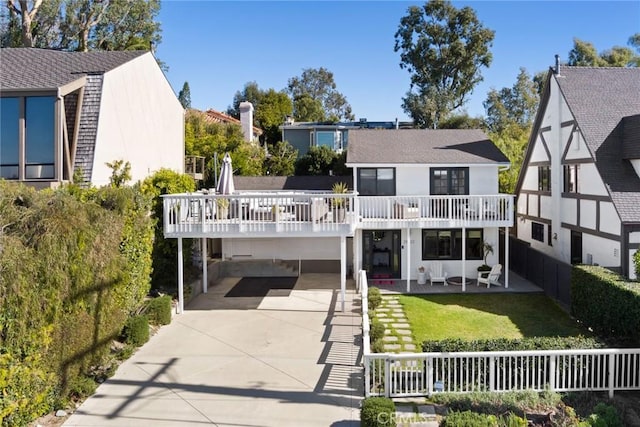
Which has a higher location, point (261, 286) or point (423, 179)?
point (423, 179)

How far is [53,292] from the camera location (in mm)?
8422

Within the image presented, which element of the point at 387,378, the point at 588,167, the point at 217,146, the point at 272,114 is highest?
the point at 272,114

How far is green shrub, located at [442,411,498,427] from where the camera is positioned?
7703 millimetres

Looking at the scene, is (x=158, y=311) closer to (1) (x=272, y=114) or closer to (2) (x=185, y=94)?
(1) (x=272, y=114)

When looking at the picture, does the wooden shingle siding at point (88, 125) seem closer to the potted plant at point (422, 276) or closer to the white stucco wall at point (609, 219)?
the potted plant at point (422, 276)

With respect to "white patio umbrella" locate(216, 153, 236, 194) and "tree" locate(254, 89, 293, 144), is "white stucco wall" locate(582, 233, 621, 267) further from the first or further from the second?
"tree" locate(254, 89, 293, 144)

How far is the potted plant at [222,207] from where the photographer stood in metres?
15.5

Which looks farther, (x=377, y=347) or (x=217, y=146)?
(x=217, y=146)

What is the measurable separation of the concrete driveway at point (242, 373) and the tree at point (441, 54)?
32.6 meters

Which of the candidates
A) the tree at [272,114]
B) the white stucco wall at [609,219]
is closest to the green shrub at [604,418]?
the white stucco wall at [609,219]

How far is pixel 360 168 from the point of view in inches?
800

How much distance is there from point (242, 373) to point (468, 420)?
486 centimetres

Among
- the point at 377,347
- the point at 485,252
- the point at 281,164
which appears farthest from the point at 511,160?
the point at 377,347

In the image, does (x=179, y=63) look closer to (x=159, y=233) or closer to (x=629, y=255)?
(x=159, y=233)
